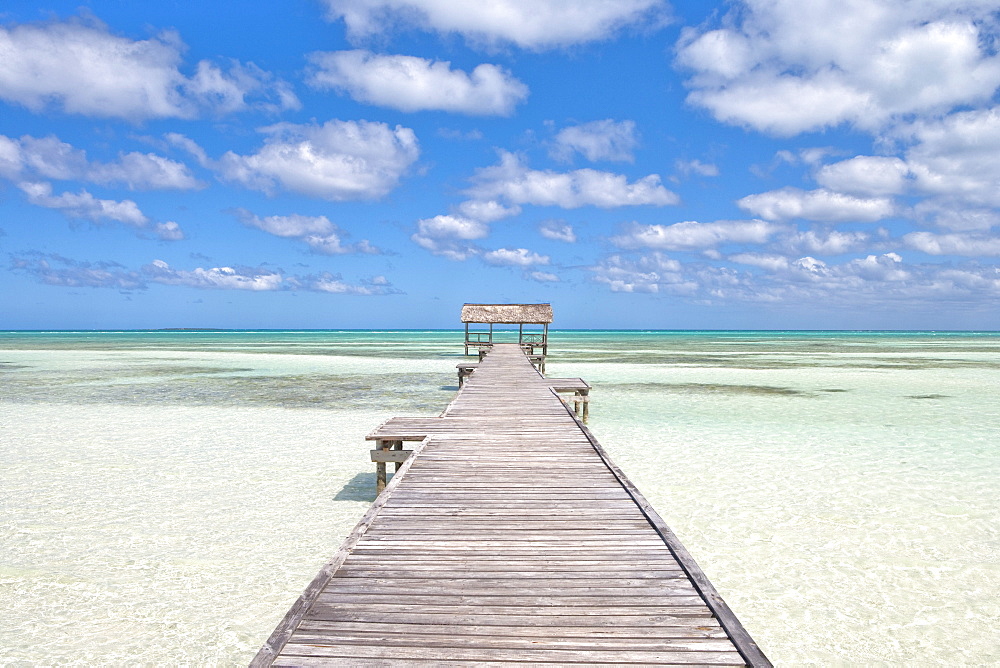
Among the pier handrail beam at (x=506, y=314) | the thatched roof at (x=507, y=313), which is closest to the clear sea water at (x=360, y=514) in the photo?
the pier handrail beam at (x=506, y=314)

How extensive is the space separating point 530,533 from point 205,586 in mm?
3308

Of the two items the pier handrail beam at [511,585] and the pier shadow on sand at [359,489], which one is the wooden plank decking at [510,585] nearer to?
the pier handrail beam at [511,585]

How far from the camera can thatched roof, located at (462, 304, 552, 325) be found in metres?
29.1

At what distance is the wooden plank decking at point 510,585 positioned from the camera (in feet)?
9.76

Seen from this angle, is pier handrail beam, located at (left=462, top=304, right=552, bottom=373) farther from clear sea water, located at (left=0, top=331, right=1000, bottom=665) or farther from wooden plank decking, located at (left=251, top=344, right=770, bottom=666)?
wooden plank decking, located at (left=251, top=344, right=770, bottom=666)

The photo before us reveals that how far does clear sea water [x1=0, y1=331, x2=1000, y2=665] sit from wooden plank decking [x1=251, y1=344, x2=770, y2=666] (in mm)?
1502

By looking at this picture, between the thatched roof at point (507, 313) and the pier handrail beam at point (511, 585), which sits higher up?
the thatched roof at point (507, 313)

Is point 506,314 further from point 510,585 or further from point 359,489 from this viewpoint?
point 510,585

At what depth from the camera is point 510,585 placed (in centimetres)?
369

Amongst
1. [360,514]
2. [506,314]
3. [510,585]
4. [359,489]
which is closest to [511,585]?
[510,585]

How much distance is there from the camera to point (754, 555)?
6.46 m

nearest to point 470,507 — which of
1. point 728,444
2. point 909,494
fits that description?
point 909,494

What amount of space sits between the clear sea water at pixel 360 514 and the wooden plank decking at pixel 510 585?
1502mm

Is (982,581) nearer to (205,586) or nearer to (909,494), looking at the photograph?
(909,494)
